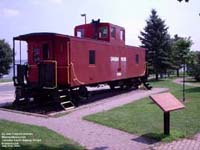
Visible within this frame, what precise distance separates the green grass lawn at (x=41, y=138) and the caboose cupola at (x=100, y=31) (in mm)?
11156

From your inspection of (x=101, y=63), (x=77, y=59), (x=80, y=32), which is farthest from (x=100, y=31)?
(x=77, y=59)

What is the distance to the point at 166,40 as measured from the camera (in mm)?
41344

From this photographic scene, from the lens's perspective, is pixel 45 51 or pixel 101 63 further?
pixel 101 63

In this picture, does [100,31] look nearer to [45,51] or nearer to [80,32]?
[80,32]

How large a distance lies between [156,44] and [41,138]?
108 feet

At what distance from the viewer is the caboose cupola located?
21.3 meters

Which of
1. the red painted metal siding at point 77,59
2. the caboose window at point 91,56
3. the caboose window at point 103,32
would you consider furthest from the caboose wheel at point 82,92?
the caboose window at point 103,32

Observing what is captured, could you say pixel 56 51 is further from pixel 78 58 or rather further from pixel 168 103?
pixel 168 103

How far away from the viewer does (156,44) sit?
1609 inches

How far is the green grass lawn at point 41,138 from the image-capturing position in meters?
8.22

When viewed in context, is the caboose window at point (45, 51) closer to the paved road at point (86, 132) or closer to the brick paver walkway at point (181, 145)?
the paved road at point (86, 132)

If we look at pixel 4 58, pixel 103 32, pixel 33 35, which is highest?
pixel 103 32

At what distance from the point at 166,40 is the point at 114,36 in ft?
67.3

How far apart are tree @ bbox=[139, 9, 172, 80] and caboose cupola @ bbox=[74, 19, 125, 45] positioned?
18.3m
